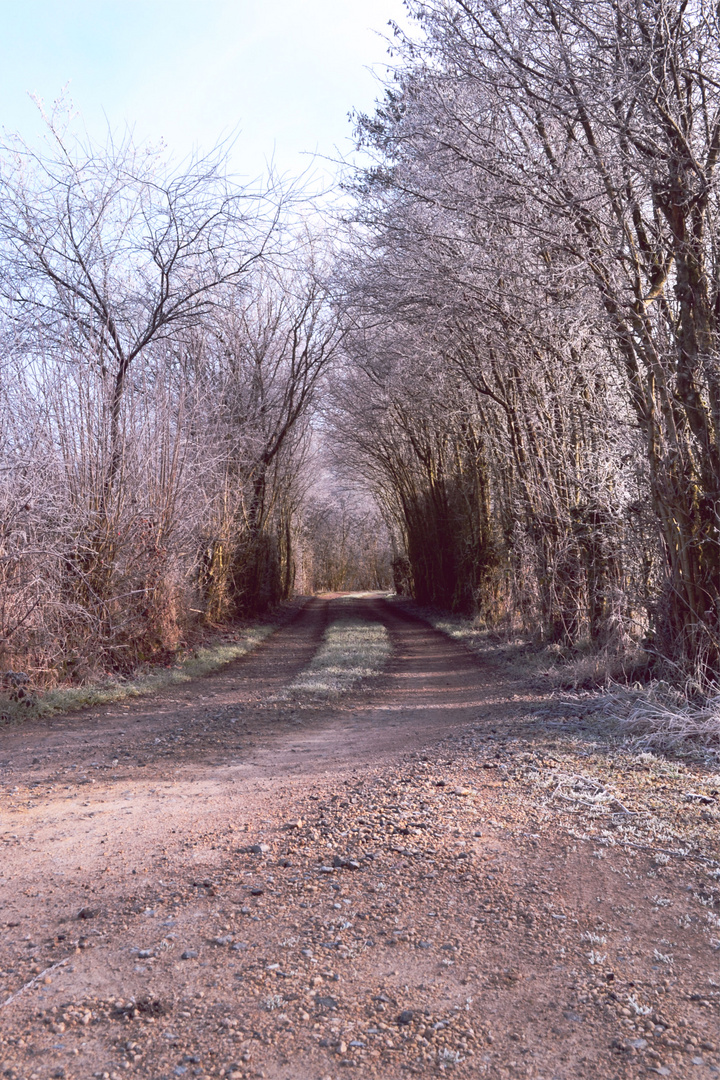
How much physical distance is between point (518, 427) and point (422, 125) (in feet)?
17.5

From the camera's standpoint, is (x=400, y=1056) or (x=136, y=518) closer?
(x=400, y=1056)

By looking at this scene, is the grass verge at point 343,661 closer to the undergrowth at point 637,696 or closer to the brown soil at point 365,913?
the undergrowth at point 637,696

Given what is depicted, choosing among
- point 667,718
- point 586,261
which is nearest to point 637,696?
point 667,718

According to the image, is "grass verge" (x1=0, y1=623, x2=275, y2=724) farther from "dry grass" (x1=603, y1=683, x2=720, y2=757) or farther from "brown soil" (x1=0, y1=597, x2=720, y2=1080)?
"dry grass" (x1=603, y1=683, x2=720, y2=757)

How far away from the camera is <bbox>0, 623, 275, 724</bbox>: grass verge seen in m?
8.07

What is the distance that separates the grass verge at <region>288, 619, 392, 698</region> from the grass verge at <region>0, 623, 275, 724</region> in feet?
5.29

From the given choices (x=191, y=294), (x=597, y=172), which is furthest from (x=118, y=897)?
(x=191, y=294)

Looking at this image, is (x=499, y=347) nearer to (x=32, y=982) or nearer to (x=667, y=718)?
(x=667, y=718)

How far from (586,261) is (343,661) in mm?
7099

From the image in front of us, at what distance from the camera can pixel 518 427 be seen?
1266cm

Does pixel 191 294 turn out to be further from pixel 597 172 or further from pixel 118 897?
pixel 118 897

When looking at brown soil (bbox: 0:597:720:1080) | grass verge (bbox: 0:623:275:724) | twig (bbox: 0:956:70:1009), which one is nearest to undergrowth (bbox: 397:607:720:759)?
brown soil (bbox: 0:597:720:1080)

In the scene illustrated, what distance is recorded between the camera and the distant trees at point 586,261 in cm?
679

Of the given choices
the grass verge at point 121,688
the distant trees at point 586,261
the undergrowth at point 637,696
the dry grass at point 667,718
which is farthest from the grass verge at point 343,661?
the dry grass at point 667,718
